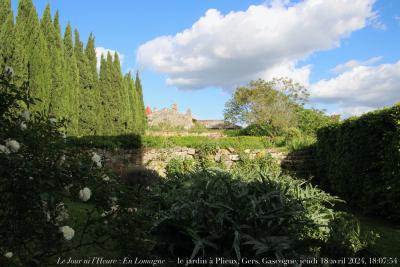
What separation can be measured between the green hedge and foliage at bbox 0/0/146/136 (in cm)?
792

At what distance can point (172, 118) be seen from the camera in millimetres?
30766

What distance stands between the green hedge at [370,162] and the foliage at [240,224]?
273 cm

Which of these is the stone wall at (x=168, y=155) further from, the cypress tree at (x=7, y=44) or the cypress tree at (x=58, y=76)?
the cypress tree at (x=7, y=44)

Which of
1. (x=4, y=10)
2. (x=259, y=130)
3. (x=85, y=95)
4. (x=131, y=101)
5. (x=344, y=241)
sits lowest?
(x=344, y=241)

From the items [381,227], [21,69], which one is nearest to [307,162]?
[381,227]

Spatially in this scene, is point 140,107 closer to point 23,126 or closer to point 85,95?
point 85,95

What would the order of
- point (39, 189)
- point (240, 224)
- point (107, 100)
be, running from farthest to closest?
point (107, 100) → point (240, 224) → point (39, 189)

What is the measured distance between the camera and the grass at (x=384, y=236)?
4.56 m

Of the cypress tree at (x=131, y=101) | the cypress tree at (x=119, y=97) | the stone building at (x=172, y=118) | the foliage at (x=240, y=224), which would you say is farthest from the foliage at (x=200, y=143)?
the stone building at (x=172, y=118)

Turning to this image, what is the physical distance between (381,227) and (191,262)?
4.33 m

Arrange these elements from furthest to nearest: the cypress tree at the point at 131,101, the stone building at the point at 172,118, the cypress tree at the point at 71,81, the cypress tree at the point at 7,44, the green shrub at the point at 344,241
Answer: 1. the stone building at the point at 172,118
2. the cypress tree at the point at 131,101
3. the cypress tree at the point at 71,81
4. the cypress tree at the point at 7,44
5. the green shrub at the point at 344,241

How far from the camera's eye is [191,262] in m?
3.13

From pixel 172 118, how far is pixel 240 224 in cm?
2755

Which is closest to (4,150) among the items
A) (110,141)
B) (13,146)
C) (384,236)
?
(13,146)
